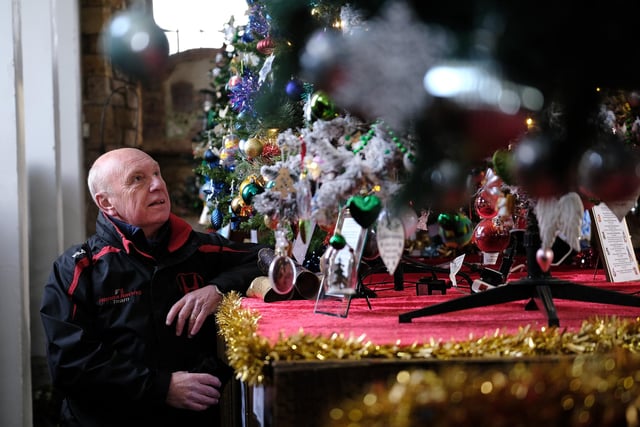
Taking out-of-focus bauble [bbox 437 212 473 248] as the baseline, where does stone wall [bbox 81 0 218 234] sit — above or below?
above

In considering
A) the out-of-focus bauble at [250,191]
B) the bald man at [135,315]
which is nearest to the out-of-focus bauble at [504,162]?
the out-of-focus bauble at [250,191]

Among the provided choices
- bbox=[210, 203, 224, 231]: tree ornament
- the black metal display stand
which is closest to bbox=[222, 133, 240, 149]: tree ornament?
bbox=[210, 203, 224, 231]: tree ornament

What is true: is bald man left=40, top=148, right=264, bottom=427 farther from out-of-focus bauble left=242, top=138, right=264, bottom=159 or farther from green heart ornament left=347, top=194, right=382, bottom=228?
green heart ornament left=347, top=194, right=382, bottom=228

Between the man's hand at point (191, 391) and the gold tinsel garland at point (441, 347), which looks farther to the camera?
the man's hand at point (191, 391)

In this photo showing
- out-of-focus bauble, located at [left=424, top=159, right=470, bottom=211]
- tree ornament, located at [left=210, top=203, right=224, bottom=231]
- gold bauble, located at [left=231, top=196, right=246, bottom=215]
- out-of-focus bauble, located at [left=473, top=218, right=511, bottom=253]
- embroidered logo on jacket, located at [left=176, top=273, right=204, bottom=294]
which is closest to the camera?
out-of-focus bauble, located at [left=424, top=159, right=470, bottom=211]

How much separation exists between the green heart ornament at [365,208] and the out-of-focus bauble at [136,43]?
1.52 m

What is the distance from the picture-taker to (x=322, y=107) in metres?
1.34

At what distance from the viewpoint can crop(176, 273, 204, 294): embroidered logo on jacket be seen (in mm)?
1988

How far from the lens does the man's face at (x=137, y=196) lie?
2020 millimetres

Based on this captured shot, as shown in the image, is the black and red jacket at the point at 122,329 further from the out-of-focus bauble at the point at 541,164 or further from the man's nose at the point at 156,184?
the out-of-focus bauble at the point at 541,164

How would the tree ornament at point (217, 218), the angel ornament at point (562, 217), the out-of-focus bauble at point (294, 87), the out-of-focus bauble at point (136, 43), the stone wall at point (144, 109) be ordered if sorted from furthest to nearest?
the stone wall at point (144, 109), the tree ornament at point (217, 218), the out-of-focus bauble at point (136, 43), the out-of-focus bauble at point (294, 87), the angel ornament at point (562, 217)

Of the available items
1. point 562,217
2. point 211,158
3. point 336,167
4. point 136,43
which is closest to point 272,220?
point 336,167

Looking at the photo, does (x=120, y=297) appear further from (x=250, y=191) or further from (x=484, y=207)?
(x=484, y=207)

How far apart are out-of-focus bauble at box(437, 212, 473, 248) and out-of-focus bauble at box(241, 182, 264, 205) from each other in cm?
66
